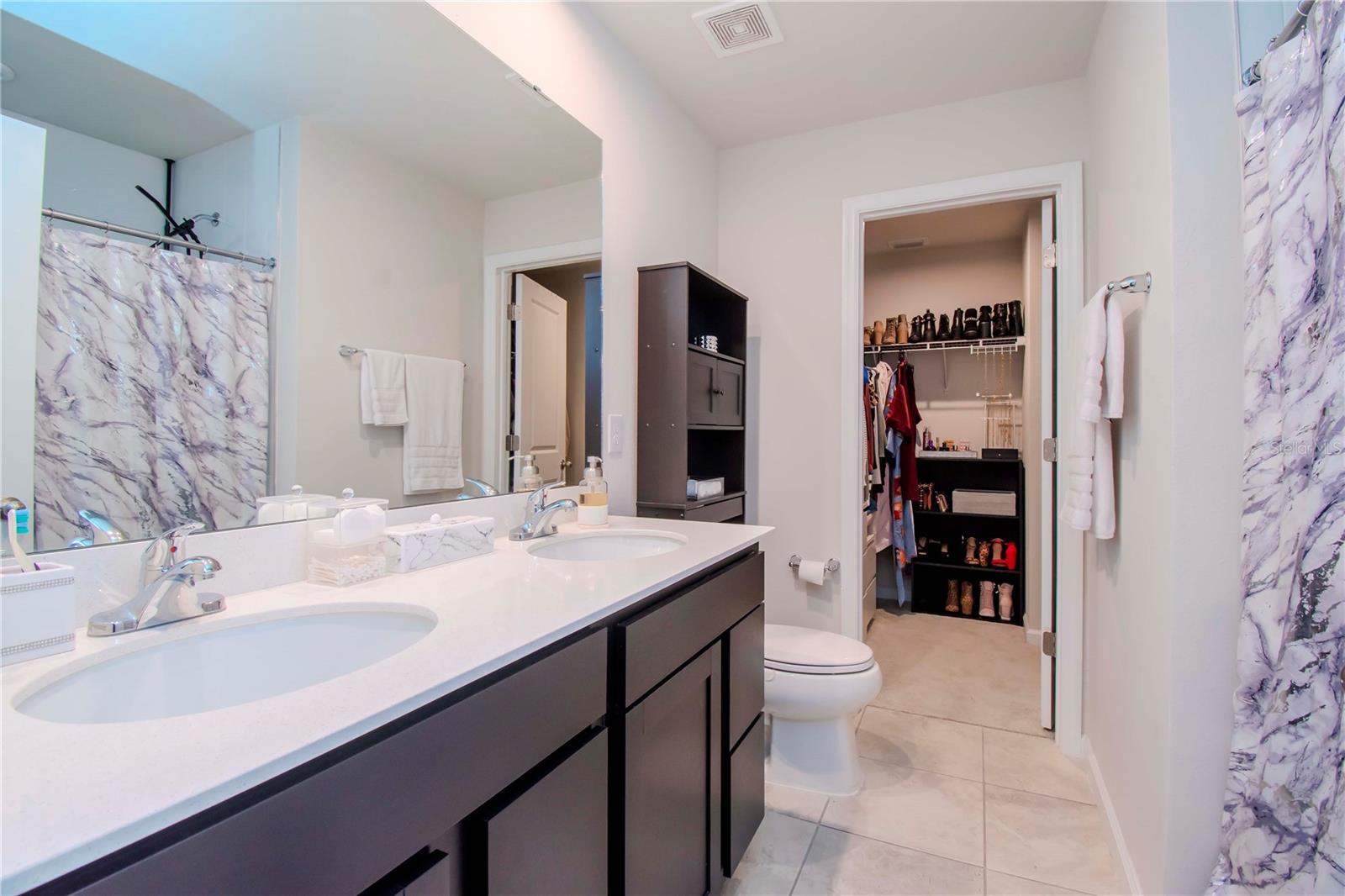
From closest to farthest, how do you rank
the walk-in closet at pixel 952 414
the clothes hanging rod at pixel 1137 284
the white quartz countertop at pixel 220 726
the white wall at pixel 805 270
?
the white quartz countertop at pixel 220 726, the clothes hanging rod at pixel 1137 284, the white wall at pixel 805 270, the walk-in closet at pixel 952 414

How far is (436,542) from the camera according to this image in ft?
3.84

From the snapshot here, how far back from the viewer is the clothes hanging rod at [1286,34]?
0.97 meters

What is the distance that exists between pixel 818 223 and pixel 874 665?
5.79 ft

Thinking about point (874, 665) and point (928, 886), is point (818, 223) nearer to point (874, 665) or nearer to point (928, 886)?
point (874, 665)

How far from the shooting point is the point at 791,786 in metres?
1.99

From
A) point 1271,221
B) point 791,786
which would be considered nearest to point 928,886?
point 791,786

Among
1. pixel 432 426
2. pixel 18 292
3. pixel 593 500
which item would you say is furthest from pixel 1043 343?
pixel 18 292

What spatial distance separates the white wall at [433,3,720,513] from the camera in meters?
1.63

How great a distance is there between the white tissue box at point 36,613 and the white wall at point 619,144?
4.47ft

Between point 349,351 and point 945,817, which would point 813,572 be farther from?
point 349,351

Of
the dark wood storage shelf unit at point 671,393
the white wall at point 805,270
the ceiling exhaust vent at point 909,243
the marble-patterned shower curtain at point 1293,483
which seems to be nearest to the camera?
the marble-patterned shower curtain at point 1293,483

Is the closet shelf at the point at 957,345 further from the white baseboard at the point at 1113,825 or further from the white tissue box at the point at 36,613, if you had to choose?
the white tissue box at the point at 36,613

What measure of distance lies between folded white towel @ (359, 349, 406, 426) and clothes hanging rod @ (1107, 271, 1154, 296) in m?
1.66

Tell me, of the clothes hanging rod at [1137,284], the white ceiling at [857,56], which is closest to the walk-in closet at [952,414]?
the white ceiling at [857,56]
